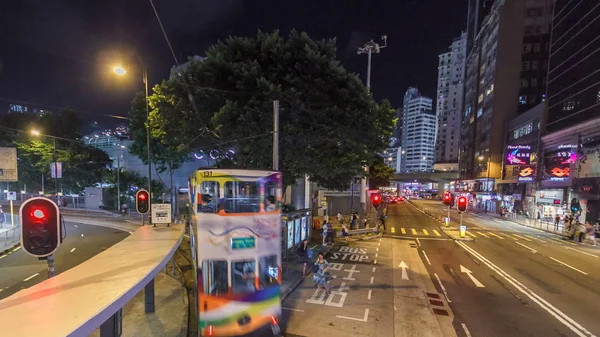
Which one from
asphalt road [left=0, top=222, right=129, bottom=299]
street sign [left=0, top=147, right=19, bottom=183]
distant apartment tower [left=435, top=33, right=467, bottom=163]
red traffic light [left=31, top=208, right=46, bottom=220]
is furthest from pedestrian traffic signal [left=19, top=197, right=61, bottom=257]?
distant apartment tower [left=435, top=33, right=467, bottom=163]

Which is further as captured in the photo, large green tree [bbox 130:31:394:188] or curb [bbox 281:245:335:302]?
large green tree [bbox 130:31:394:188]

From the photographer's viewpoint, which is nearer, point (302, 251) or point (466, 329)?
point (466, 329)

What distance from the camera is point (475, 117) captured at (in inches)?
2847

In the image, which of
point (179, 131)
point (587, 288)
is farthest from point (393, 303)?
point (179, 131)

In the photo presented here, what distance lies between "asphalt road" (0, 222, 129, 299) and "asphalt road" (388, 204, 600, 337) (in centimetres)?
1848

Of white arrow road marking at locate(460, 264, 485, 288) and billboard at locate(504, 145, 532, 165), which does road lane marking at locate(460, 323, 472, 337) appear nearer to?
white arrow road marking at locate(460, 264, 485, 288)

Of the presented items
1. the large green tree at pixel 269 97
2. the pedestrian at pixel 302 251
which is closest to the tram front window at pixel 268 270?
the pedestrian at pixel 302 251

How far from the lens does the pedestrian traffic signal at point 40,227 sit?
4.29 metres

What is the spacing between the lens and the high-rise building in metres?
31.5

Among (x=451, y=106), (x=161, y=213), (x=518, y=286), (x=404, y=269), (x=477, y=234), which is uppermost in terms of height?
(x=451, y=106)

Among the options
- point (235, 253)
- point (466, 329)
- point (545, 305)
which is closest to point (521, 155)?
point (545, 305)

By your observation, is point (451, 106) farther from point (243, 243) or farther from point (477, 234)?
point (243, 243)

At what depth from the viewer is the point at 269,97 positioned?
49.0ft

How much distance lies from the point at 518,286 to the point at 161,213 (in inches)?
658
